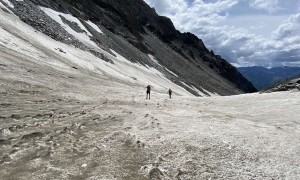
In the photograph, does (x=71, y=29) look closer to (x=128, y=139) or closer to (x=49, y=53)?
(x=49, y=53)

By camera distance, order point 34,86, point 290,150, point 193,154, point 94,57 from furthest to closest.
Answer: point 94,57
point 34,86
point 290,150
point 193,154

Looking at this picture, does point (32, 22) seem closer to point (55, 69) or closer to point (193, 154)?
point (55, 69)

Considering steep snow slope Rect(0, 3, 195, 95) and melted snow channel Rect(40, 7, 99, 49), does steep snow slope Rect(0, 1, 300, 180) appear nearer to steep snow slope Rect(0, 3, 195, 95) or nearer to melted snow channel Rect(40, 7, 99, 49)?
steep snow slope Rect(0, 3, 195, 95)

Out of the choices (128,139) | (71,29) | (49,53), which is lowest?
(128,139)

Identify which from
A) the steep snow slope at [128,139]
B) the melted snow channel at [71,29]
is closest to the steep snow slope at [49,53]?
the melted snow channel at [71,29]

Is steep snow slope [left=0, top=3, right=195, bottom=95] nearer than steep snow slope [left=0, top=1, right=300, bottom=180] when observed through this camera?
No

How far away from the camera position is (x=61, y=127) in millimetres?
23703

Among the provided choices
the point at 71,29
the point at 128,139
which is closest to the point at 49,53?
the point at 71,29

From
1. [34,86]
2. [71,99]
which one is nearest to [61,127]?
[71,99]

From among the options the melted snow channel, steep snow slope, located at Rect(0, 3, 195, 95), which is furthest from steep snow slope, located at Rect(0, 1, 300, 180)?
the melted snow channel

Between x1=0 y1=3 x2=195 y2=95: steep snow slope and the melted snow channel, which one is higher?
the melted snow channel

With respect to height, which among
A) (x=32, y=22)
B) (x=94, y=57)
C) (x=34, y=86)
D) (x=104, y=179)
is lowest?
(x=104, y=179)

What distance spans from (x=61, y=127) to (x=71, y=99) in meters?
12.4

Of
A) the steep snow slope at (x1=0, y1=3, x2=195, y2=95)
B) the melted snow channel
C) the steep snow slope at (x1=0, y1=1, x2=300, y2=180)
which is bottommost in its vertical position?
Answer: the steep snow slope at (x1=0, y1=1, x2=300, y2=180)
